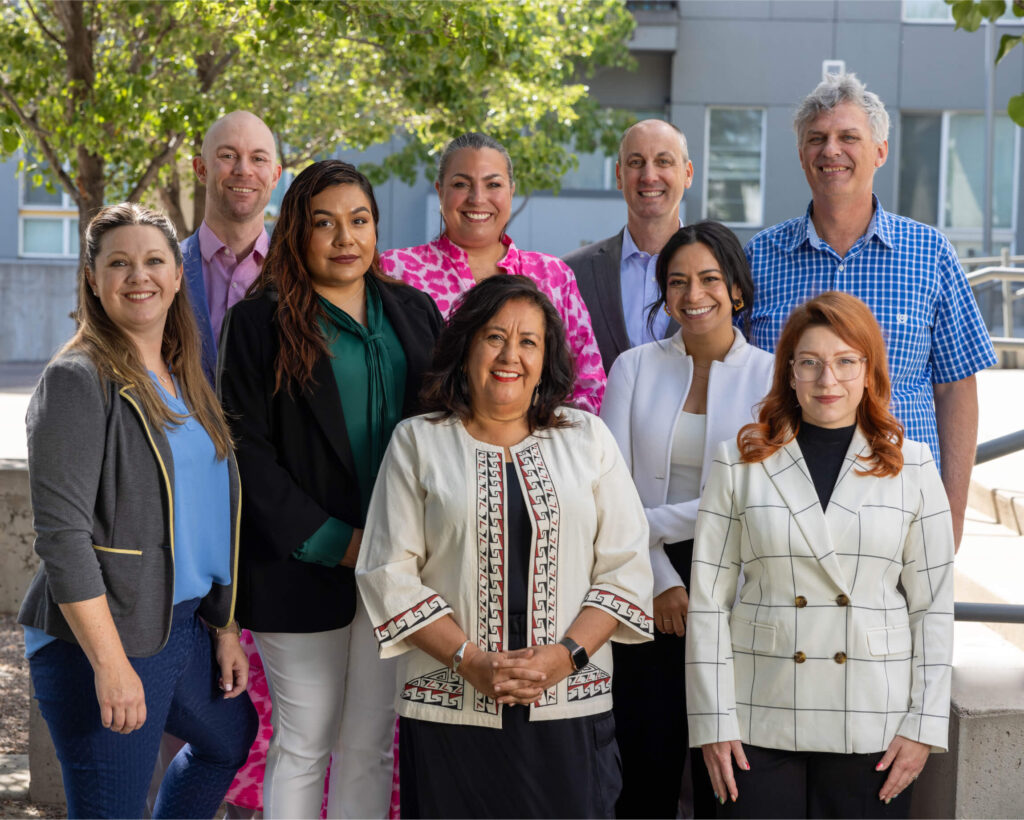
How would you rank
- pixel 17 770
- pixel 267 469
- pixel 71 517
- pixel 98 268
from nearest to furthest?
pixel 71 517 → pixel 98 268 → pixel 267 469 → pixel 17 770

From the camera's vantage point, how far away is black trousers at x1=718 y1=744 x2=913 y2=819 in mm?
2992

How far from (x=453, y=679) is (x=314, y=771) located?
29.0 inches

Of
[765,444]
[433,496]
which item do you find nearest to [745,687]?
[765,444]

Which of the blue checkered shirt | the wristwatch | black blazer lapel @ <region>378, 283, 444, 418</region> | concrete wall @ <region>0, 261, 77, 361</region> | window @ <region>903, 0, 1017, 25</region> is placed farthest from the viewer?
concrete wall @ <region>0, 261, 77, 361</region>

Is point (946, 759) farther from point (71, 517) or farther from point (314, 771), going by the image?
point (71, 517)

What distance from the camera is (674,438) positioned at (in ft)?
11.4

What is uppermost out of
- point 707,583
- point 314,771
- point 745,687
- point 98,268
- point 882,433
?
point 98,268

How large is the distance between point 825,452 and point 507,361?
0.88m

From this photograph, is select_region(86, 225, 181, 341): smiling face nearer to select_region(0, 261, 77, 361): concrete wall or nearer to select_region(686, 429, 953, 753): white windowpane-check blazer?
select_region(686, 429, 953, 753): white windowpane-check blazer

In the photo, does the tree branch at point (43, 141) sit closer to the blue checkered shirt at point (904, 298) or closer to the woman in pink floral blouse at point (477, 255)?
the woman in pink floral blouse at point (477, 255)

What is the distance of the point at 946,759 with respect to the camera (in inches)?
131

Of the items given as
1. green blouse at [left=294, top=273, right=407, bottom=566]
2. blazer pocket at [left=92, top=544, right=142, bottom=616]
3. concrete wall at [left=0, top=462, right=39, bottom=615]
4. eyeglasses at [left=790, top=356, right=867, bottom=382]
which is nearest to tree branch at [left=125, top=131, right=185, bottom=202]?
concrete wall at [left=0, top=462, right=39, bottom=615]

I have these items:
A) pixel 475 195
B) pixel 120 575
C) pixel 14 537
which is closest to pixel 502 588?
pixel 120 575

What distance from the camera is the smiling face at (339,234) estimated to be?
11.2ft
